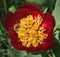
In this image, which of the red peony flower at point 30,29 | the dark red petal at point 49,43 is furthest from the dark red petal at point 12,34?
the dark red petal at point 49,43

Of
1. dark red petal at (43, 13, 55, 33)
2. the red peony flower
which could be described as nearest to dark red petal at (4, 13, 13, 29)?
the red peony flower

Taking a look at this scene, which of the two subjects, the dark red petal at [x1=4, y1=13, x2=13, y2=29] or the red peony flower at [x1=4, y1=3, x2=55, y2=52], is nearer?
the red peony flower at [x1=4, y1=3, x2=55, y2=52]

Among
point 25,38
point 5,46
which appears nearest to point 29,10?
point 25,38

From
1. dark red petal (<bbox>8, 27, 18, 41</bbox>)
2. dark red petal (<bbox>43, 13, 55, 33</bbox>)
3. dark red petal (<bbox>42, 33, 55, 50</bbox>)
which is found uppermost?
dark red petal (<bbox>43, 13, 55, 33</bbox>)

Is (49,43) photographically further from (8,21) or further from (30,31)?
(8,21)

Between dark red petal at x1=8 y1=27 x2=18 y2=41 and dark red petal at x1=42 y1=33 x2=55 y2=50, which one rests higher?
dark red petal at x1=8 y1=27 x2=18 y2=41

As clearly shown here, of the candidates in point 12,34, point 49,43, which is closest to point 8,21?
point 12,34

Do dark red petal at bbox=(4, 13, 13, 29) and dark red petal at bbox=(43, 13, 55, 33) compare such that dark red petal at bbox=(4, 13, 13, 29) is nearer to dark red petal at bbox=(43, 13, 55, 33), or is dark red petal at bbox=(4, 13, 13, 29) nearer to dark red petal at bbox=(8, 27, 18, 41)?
dark red petal at bbox=(8, 27, 18, 41)
